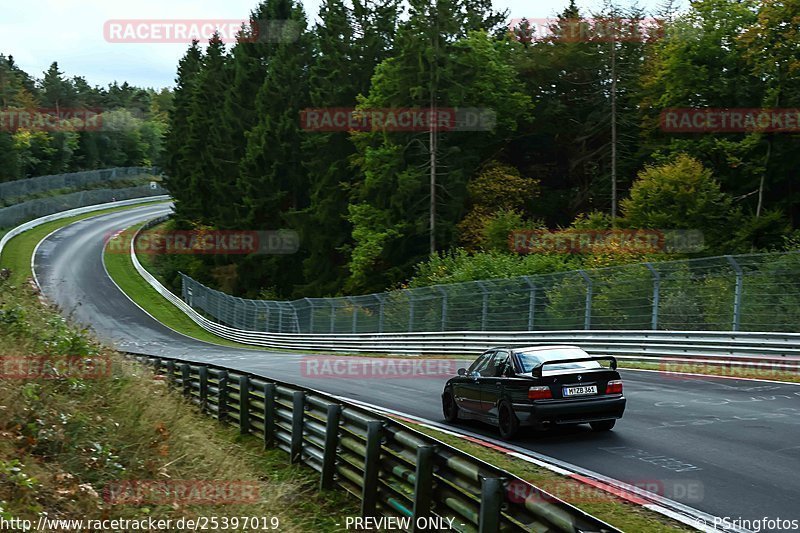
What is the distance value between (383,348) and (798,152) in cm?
2500

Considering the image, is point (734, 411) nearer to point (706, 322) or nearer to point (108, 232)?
point (706, 322)

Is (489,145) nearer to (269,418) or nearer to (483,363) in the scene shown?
(483,363)

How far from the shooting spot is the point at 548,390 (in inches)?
462

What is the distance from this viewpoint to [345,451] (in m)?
10.0

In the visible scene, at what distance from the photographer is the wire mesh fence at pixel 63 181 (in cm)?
8812

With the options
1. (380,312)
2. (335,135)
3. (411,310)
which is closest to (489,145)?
(335,135)

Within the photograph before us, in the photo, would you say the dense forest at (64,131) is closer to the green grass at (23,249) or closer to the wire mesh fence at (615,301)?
the green grass at (23,249)

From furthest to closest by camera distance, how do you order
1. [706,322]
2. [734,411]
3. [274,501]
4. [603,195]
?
[603,195] → [706,322] → [734,411] → [274,501]

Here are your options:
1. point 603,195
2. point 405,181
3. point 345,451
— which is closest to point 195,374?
point 345,451

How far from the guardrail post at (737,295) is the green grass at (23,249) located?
152ft

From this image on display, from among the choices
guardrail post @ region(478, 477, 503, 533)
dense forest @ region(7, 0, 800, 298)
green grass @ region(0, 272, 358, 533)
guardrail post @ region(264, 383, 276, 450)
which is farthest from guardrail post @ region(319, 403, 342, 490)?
dense forest @ region(7, 0, 800, 298)

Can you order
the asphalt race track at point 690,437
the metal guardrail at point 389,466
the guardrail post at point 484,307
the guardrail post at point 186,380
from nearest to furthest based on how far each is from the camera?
1. the metal guardrail at point 389,466
2. the asphalt race track at point 690,437
3. the guardrail post at point 186,380
4. the guardrail post at point 484,307

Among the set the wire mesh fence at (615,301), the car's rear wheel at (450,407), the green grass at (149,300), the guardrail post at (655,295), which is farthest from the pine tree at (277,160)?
the car's rear wheel at (450,407)

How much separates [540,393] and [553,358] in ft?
2.53
